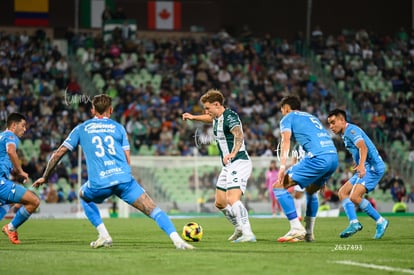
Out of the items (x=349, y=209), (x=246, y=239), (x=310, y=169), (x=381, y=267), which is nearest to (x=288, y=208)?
(x=310, y=169)

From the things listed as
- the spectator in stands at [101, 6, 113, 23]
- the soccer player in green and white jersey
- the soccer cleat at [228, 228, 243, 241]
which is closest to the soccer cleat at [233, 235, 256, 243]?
the soccer player in green and white jersey

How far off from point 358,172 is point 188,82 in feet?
79.8

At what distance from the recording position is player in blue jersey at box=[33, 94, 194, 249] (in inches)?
456

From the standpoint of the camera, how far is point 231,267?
9203mm

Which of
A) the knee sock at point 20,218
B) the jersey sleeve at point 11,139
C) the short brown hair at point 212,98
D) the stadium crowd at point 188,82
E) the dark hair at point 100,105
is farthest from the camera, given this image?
the stadium crowd at point 188,82

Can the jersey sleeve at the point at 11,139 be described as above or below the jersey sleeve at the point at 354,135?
below

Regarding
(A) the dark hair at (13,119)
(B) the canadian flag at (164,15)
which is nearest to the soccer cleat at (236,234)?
(A) the dark hair at (13,119)

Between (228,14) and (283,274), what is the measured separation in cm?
3868

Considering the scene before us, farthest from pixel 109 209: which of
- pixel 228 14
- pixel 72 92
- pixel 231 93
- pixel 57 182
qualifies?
pixel 228 14

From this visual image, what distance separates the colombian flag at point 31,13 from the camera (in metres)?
41.4

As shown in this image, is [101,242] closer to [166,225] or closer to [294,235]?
[166,225]

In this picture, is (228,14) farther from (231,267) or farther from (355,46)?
(231,267)

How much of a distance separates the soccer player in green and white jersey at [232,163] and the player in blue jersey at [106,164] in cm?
219

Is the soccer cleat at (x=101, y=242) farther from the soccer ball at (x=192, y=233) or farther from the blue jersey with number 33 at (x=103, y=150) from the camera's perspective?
the soccer ball at (x=192, y=233)
